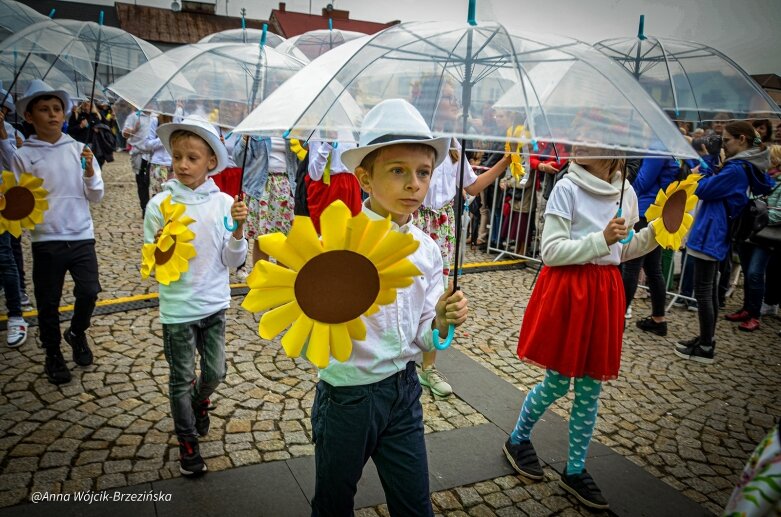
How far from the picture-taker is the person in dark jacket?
5066 mm

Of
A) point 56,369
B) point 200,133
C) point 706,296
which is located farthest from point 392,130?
point 706,296

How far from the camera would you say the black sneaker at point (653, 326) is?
5.78 metres

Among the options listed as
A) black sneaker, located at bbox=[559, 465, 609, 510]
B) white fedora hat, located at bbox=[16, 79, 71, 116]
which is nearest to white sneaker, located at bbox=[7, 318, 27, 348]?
white fedora hat, located at bbox=[16, 79, 71, 116]

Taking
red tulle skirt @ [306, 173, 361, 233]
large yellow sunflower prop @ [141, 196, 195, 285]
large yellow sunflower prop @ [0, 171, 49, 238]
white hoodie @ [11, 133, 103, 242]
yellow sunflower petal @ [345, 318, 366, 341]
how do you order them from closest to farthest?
yellow sunflower petal @ [345, 318, 366, 341] → large yellow sunflower prop @ [141, 196, 195, 285] → large yellow sunflower prop @ [0, 171, 49, 238] → white hoodie @ [11, 133, 103, 242] → red tulle skirt @ [306, 173, 361, 233]

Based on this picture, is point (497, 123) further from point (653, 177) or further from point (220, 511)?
point (653, 177)

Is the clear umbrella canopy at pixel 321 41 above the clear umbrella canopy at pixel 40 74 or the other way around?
above

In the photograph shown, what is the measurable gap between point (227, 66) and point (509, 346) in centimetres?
352

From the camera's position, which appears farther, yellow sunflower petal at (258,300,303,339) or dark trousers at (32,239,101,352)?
dark trousers at (32,239,101,352)

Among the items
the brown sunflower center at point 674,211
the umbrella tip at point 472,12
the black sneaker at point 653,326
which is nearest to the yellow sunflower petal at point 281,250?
the umbrella tip at point 472,12

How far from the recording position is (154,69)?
3.98m

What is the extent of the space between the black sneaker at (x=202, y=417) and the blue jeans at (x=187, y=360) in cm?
16

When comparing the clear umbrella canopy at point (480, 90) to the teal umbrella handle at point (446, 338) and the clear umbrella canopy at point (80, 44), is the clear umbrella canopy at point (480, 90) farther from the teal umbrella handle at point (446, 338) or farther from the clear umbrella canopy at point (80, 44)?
the clear umbrella canopy at point (80, 44)

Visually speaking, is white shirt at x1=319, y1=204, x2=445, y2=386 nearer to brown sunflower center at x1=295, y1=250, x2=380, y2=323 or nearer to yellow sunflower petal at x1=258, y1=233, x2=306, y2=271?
brown sunflower center at x1=295, y1=250, x2=380, y2=323

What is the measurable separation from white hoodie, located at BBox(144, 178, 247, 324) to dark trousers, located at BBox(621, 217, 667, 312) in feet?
14.2
